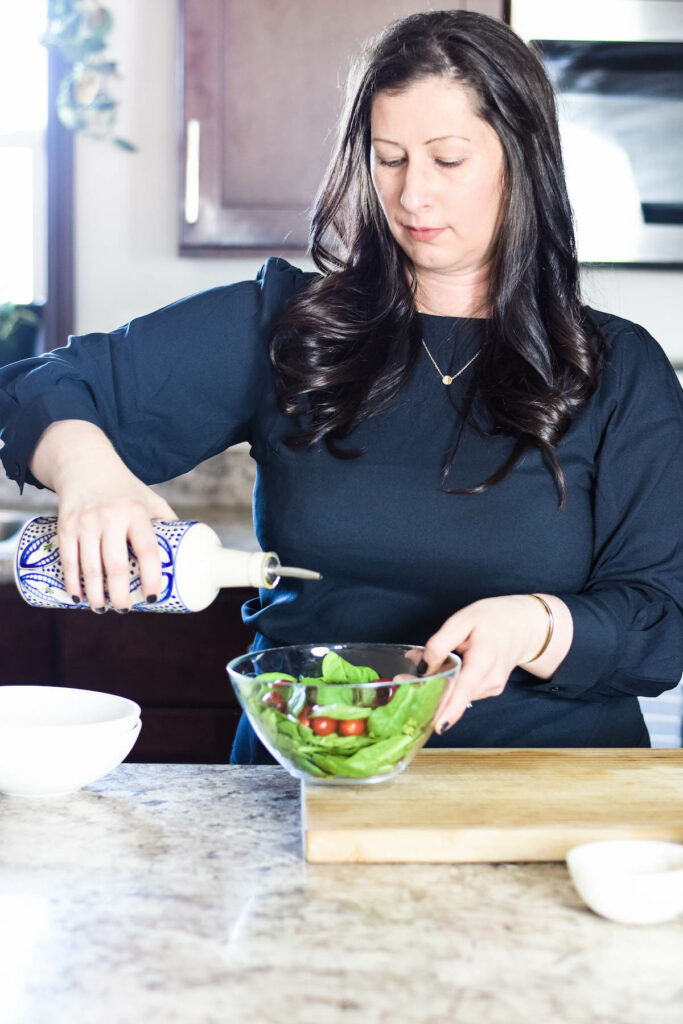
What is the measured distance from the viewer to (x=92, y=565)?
103 centimetres

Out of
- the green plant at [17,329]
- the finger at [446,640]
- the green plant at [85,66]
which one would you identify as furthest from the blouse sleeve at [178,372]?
the green plant at [17,329]

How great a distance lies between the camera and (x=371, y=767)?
3.16ft

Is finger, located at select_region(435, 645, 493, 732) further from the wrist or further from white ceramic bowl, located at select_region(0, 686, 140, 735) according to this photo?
white ceramic bowl, located at select_region(0, 686, 140, 735)

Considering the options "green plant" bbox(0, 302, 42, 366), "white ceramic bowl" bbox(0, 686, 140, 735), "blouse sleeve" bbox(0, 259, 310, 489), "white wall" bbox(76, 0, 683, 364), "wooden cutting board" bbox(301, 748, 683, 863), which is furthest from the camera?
"green plant" bbox(0, 302, 42, 366)

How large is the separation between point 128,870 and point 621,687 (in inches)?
24.7

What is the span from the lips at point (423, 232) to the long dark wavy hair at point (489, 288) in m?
0.10

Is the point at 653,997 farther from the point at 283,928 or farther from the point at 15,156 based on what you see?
the point at 15,156

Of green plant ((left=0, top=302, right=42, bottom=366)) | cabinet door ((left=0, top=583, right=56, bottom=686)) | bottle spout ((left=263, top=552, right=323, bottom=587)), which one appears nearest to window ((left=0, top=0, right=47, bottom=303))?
green plant ((left=0, top=302, right=42, bottom=366))

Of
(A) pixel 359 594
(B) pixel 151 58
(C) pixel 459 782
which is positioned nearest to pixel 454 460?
(A) pixel 359 594

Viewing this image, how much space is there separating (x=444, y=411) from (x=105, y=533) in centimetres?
50

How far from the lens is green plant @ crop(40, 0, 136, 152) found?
8.13ft

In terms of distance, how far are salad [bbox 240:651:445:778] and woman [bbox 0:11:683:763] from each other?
241mm

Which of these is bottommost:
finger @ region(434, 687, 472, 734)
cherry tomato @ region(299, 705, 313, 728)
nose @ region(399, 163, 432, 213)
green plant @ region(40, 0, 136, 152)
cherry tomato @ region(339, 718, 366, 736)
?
finger @ region(434, 687, 472, 734)

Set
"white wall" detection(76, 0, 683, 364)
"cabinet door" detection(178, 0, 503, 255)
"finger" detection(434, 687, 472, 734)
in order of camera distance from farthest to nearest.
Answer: "white wall" detection(76, 0, 683, 364), "cabinet door" detection(178, 0, 503, 255), "finger" detection(434, 687, 472, 734)
